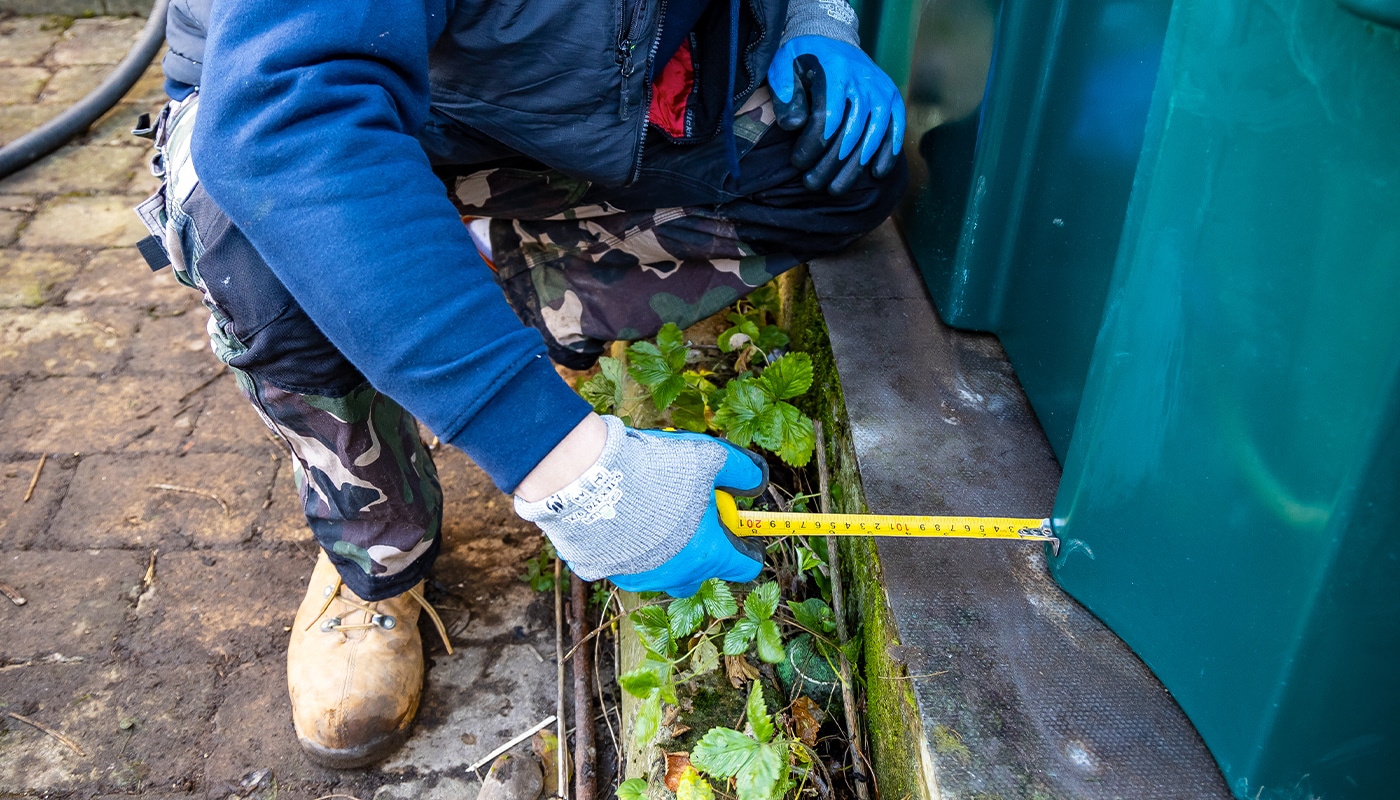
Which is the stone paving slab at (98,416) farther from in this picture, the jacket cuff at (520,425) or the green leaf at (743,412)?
the jacket cuff at (520,425)

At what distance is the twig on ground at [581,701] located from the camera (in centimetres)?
158

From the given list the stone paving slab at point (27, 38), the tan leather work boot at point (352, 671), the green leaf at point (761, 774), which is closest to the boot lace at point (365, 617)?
the tan leather work boot at point (352, 671)

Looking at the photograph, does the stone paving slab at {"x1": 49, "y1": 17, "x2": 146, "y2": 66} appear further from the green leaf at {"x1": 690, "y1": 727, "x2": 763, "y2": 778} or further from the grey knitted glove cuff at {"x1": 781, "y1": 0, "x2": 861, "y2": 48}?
the green leaf at {"x1": 690, "y1": 727, "x2": 763, "y2": 778}

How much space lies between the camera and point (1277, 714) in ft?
3.33

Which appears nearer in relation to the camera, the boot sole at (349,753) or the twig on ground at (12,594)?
the boot sole at (349,753)

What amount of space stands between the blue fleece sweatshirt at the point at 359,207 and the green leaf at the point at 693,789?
0.50 metres

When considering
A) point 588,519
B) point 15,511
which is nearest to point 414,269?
point 588,519

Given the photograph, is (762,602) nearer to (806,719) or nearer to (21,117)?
(806,719)

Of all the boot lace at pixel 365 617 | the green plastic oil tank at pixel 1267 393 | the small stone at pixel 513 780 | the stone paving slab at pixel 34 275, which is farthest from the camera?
the stone paving slab at pixel 34 275

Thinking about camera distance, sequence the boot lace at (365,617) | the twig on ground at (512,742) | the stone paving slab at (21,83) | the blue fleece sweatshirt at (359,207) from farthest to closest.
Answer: the stone paving slab at (21,83), the boot lace at (365,617), the twig on ground at (512,742), the blue fleece sweatshirt at (359,207)

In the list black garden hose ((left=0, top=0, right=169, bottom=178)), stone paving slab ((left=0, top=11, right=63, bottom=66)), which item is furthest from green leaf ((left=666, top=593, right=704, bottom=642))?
stone paving slab ((left=0, top=11, right=63, bottom=66))

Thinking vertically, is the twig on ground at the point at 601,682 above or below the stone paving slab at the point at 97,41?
below

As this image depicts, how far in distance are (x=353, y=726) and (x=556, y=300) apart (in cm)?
94

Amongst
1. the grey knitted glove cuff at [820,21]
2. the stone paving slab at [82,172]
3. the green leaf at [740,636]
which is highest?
the grey knitted glove cuff at [820,21]
